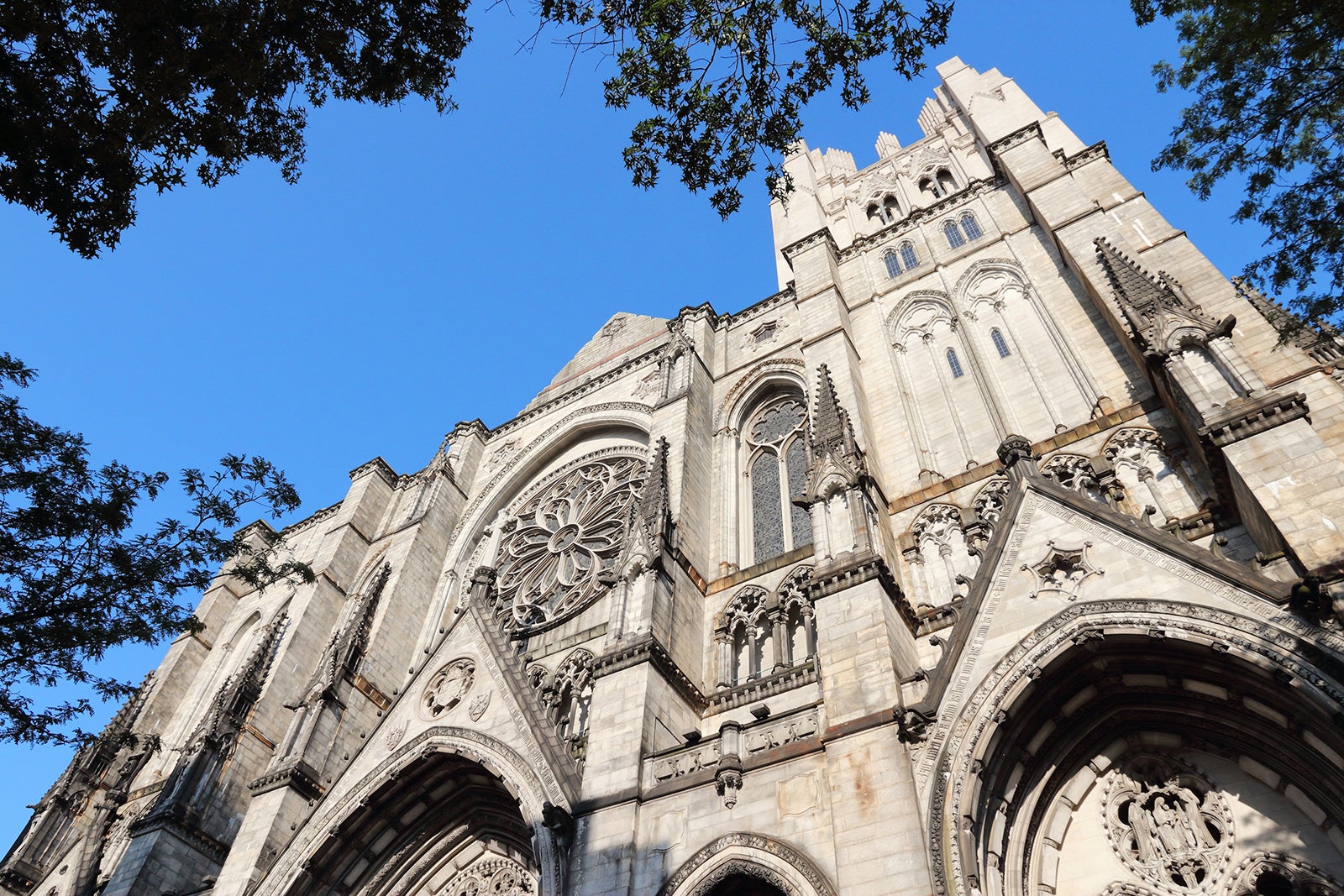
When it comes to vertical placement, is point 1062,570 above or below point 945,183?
below

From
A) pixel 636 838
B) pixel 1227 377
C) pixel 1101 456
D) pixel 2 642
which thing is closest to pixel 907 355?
pixel 1101 456

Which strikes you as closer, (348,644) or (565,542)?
(348,644)

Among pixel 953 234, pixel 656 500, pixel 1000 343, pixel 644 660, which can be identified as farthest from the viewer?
pixel 953 234

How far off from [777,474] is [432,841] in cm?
901

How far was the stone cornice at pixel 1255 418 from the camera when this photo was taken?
29.7 ft

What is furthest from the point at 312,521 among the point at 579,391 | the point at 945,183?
the point at 945,183

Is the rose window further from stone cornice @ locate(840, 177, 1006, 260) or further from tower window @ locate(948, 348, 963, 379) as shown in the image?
stone cornice @ locate(840, 177, 1006, 260)

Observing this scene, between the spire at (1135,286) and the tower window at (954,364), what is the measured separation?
3.39m

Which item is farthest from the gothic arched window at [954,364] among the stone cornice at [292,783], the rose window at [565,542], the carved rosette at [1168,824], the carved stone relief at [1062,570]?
the stone cornice at [292,783]

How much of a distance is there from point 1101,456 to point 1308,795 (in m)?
5.48

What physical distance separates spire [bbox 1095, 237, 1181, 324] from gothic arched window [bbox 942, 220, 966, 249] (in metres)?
5.55

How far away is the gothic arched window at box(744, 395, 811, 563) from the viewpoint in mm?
15797

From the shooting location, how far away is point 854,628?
32.1ft

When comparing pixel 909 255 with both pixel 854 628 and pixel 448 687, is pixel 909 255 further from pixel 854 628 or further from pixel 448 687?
pixel 448 687
